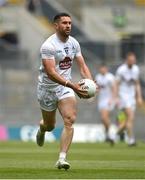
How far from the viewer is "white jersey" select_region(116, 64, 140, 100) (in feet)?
85.2

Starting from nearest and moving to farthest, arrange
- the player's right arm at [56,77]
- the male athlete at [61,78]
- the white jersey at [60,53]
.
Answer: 1. the player's right arm at [56,77]
2. the male athlete at [61,78]
3. the white jersey at [60,53]

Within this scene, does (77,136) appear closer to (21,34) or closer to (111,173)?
(21,34)

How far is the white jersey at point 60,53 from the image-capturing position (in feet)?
48.3

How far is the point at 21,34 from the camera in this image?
1529 inches

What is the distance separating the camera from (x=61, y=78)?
47.3 feet

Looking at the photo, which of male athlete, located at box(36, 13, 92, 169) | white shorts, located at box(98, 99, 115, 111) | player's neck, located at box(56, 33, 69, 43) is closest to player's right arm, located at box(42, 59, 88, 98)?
male athlete, located at box(36, 13, 92, 169)

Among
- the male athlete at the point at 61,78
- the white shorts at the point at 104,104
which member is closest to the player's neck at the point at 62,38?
the male athlete at the point at 61,78

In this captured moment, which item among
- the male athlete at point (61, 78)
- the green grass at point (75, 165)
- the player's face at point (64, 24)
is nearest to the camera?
the green grass at point (75, 165)

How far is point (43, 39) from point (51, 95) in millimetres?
22436

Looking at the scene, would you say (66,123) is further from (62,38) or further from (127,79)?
(127,79)

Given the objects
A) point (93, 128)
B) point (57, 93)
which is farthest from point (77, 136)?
point (57, 93)

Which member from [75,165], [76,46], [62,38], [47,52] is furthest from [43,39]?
[47,52]

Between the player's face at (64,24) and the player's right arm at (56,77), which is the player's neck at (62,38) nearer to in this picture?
the player's face at (64,24)

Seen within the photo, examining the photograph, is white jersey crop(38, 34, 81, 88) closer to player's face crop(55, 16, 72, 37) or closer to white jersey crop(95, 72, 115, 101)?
player's face crop(55, 16, 72, 37)
